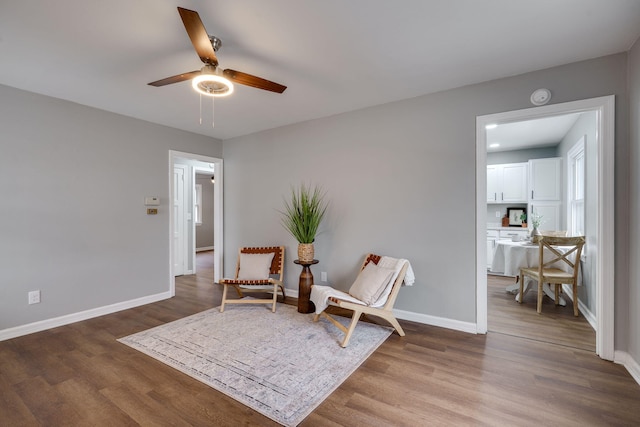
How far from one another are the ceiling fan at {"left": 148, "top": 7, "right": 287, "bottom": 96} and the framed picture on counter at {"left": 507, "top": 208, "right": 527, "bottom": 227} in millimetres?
5687

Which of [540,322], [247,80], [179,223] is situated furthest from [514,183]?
[179,223]

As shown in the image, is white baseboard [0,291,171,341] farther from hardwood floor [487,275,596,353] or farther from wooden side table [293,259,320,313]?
hardwood floor [487,275,596,353]

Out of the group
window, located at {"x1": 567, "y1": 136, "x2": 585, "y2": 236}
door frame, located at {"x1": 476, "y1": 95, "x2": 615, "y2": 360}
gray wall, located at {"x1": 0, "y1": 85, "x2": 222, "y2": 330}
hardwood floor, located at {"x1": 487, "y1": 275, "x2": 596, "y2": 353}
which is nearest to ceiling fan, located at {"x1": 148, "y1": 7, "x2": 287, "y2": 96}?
gray wall, located at {"x1": 0, "y1": 85, "x2": 222, "y2": 330}

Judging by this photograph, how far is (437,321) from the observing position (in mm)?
3045

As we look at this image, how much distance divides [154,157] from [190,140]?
2.11 feet

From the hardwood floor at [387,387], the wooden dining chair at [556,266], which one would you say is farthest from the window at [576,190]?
the hardwood floor at [387,387]

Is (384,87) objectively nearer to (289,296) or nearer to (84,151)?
(289,296)

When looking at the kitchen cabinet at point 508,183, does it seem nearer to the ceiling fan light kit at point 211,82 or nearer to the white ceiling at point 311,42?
the white ceiling at point 311,42

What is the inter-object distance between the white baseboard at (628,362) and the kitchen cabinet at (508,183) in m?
3.85

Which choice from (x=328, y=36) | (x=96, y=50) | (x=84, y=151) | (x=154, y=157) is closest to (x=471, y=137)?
(x=328, y=36)

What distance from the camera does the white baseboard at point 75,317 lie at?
282cm

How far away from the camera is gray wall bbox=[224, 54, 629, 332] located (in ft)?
8.24

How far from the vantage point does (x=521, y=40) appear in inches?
83.5

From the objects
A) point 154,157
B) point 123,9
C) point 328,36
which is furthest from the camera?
point 154,157
